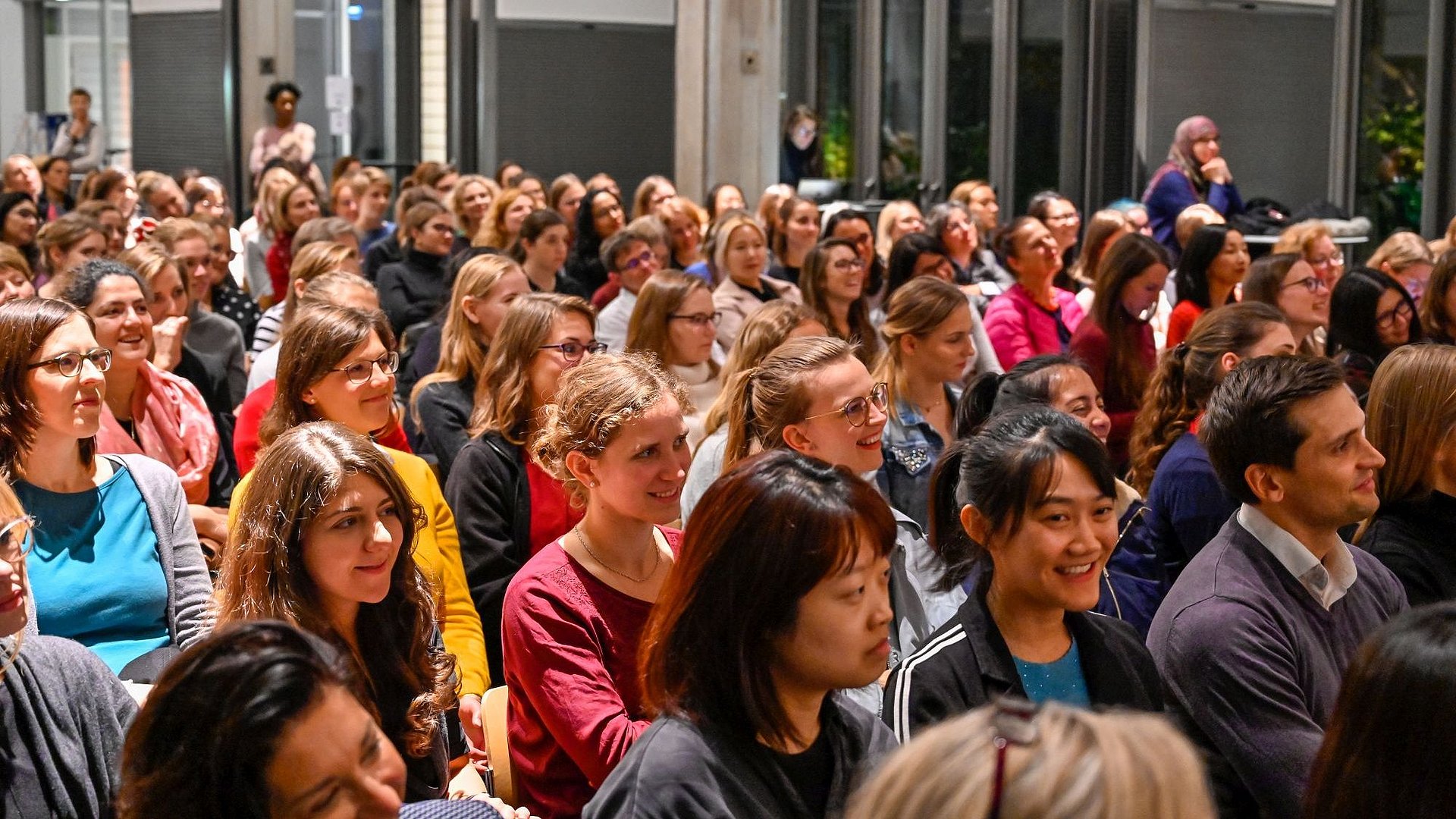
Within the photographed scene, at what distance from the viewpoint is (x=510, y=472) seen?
4277 millimetres

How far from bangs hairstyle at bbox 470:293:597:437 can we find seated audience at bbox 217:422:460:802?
140 centimetres

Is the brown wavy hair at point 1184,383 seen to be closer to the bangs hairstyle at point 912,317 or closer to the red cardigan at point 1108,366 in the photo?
the bangs hairstyle at point 912,317

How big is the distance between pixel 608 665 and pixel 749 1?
44.8 ft

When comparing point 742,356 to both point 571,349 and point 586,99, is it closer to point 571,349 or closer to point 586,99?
point 571,349

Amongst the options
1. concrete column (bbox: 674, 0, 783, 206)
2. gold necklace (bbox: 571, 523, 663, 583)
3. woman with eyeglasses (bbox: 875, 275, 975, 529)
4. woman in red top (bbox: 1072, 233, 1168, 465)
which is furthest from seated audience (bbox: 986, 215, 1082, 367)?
concrete column (bbox: 674, 0, 783, 206)

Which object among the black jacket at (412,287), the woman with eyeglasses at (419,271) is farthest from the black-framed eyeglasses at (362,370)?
the woman with eyeglasses at (419,271)

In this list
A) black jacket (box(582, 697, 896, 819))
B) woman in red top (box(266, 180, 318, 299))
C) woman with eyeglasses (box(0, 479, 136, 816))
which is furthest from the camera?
woman in red top (box(266, 180, 318, 299))

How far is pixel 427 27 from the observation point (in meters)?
17.7

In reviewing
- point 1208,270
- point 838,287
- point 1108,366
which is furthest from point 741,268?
point 1108,366

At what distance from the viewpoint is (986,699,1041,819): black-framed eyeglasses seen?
4.17ft

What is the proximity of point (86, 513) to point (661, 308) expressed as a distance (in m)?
2.68

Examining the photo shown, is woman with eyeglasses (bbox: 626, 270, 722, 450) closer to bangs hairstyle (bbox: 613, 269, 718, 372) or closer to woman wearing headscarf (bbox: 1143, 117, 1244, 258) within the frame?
bangs hairstyle (bbox: 613, 269, 718, 372)

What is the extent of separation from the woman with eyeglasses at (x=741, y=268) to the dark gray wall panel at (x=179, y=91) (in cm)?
961

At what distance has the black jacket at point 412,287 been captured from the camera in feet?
28.1
